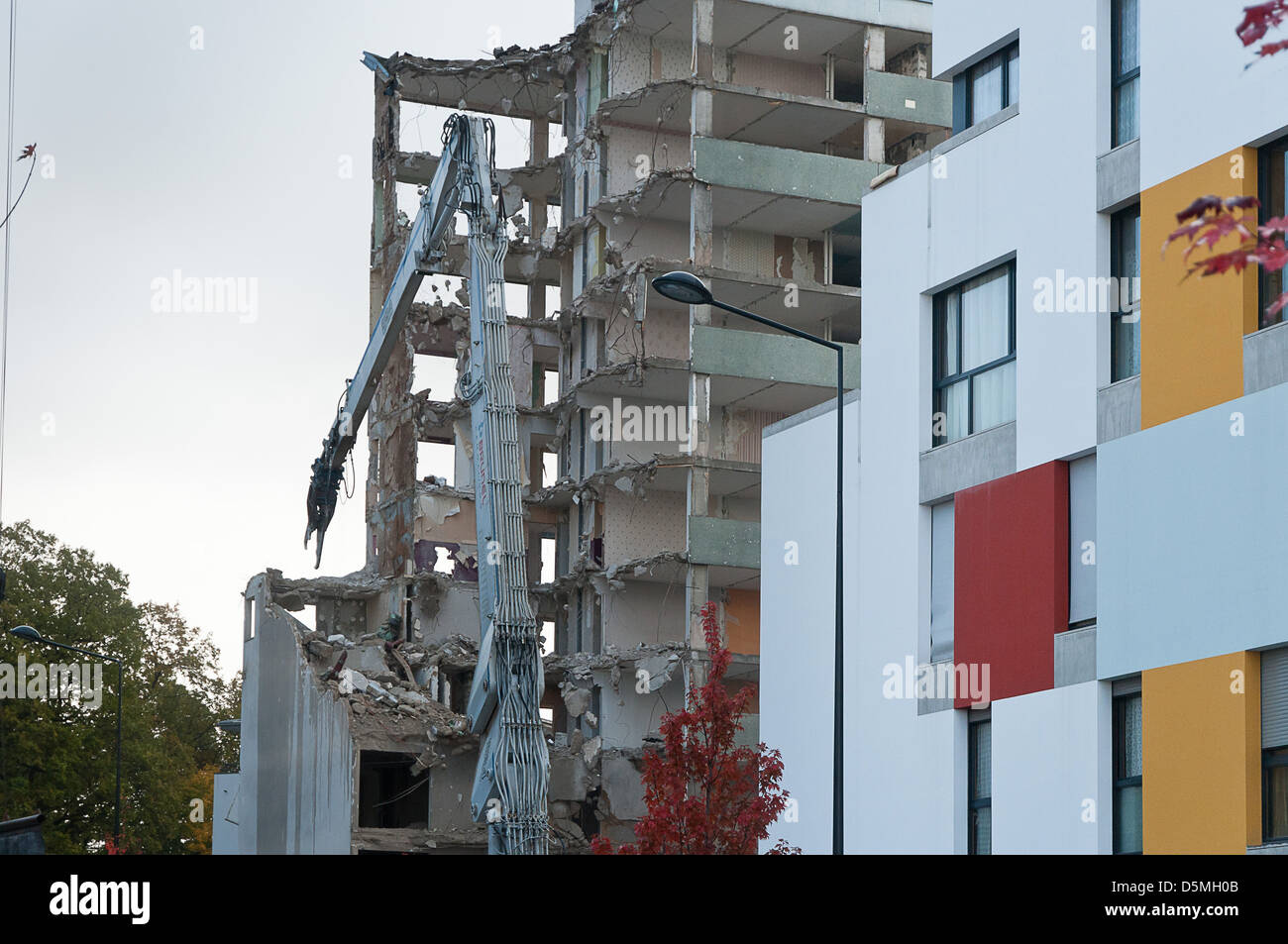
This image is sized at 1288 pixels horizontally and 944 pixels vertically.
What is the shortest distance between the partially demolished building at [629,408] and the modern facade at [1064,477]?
1717cm

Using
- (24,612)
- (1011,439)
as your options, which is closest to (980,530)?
(1011,439)

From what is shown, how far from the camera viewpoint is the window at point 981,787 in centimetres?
2744

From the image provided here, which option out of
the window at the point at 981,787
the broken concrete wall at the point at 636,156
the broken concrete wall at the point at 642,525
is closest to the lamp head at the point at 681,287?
the window at the point at 981,787

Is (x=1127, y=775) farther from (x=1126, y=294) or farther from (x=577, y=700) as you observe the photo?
(x=577, y=700)

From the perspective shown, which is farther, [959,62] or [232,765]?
[232,765]

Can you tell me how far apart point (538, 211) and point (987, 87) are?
130 ft

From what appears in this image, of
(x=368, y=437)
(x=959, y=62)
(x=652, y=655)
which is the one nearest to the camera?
(x=959, y=62)

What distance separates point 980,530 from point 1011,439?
1.47m

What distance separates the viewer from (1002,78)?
97.1ft

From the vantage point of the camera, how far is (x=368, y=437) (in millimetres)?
66438

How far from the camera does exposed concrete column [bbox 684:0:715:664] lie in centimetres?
5209

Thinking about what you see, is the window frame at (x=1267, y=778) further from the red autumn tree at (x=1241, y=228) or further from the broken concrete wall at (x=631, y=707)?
the broken concrete wall at (x=631, y=707)
